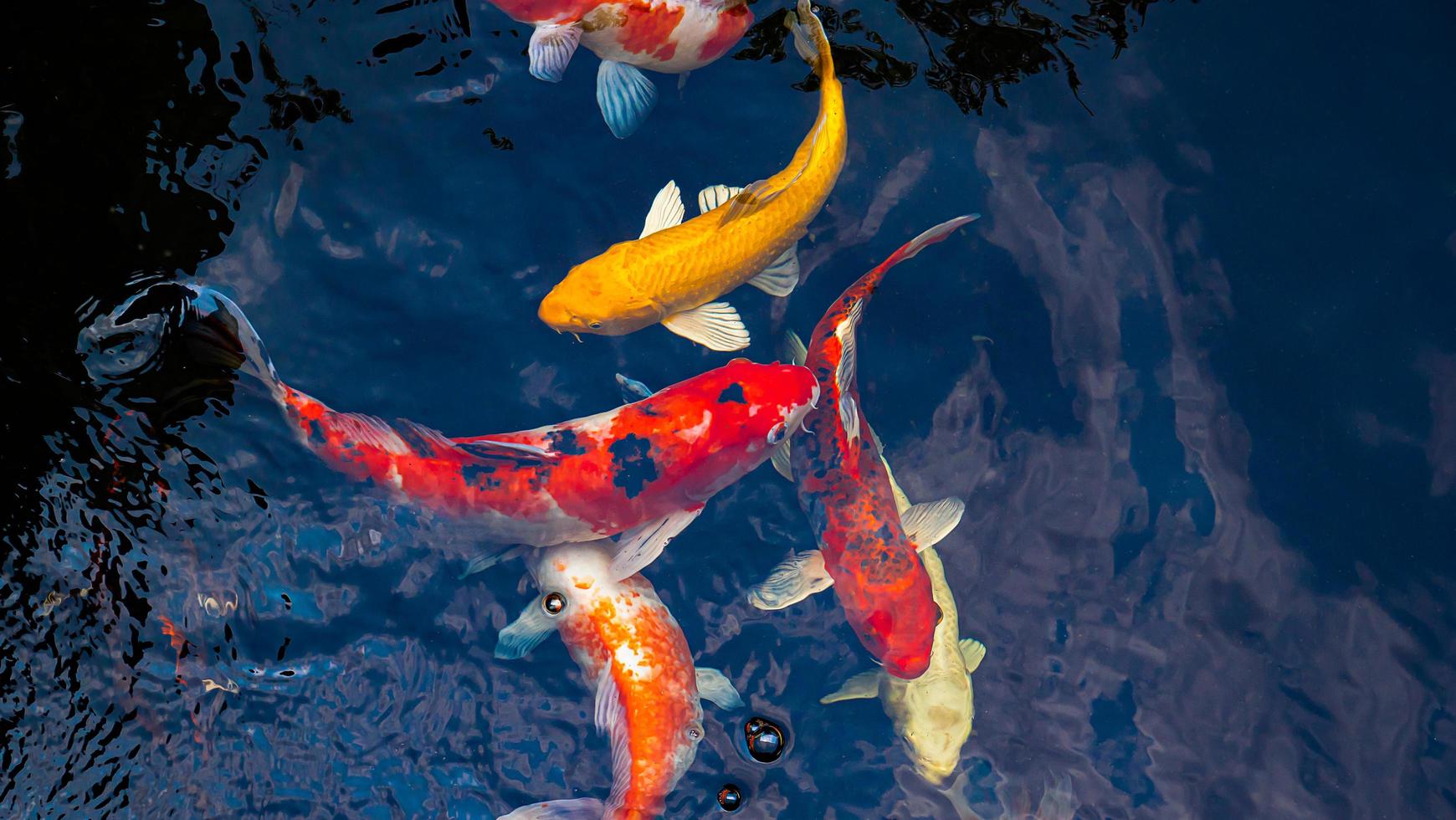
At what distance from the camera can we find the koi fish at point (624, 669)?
3.73 metres

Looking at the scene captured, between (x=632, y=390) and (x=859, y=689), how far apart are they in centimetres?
176

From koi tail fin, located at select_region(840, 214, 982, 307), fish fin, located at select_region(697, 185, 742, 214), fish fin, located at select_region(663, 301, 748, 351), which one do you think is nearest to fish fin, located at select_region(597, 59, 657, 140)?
fish fin, located at select_region(697, 185, 742, 214)

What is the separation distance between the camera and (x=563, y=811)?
3.77m

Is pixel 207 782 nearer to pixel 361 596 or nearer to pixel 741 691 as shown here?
pixel 361 596

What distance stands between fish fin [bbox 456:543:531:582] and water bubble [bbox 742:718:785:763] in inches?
52.2

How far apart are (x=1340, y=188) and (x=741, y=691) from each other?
3.85 metres

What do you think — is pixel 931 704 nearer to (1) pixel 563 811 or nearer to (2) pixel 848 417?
(2) pixel 848 417

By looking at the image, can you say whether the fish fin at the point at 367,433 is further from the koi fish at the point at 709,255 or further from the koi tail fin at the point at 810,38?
the koi tail fin at the point at 810,38

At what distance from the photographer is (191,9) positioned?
3918 millimetres

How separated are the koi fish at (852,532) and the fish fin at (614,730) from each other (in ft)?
2.51

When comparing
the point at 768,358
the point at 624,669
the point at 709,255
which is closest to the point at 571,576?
the point at 624,669

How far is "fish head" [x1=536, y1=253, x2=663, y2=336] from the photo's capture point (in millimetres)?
3861

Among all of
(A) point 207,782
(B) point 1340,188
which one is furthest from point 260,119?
(B) point 1340,188

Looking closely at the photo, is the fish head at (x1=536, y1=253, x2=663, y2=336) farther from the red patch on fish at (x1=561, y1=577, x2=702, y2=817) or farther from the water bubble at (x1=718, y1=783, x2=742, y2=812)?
the water bubble at (x1=718, y1=783, x2=742, y2=812)
